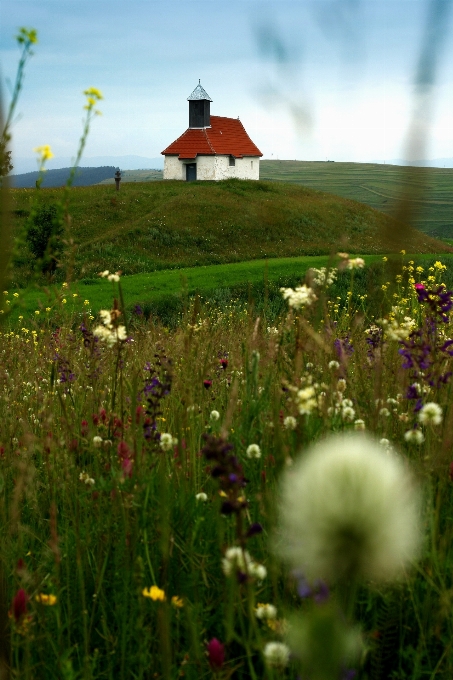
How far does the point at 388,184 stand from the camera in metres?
1.21

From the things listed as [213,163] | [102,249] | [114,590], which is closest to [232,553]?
[114,590]

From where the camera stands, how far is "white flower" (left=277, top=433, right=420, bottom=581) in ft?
2.33

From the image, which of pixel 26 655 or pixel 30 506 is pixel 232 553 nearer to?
pixel 26 655

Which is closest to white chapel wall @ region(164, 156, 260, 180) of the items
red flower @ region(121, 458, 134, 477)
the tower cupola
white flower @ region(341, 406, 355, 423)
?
the tower cupola

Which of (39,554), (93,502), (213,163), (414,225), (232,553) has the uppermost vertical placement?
(213,163)

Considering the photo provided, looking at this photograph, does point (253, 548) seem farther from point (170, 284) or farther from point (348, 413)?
point (170, 284)

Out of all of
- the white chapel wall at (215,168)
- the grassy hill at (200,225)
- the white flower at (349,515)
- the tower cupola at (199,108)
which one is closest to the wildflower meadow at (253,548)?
the white flower at (349,515)

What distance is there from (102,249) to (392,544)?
28007 millimetres

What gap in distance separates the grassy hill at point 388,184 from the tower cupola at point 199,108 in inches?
450

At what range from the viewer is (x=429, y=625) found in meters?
1.93

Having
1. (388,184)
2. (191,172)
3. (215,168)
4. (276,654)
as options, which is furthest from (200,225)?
(276,654)

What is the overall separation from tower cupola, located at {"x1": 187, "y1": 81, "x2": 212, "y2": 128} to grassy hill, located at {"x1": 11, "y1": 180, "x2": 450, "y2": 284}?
44.8 ft

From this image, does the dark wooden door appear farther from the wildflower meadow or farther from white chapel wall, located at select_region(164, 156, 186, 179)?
the wildflower meadow

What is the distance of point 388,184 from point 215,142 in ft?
178
